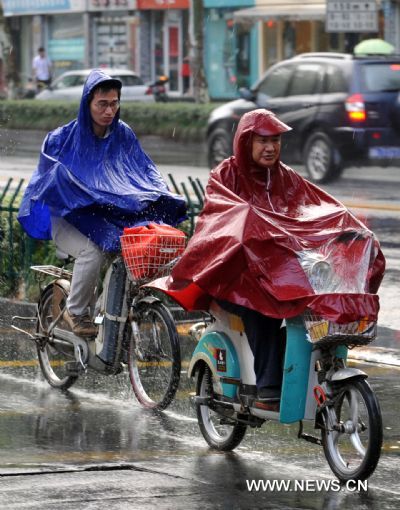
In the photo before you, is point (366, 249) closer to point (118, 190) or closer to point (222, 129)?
point (118, 190)

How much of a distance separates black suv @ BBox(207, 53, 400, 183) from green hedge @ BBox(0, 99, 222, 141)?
24.6 feet

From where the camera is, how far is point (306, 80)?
23891mm

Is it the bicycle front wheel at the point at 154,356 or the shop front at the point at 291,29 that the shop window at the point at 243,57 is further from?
the bicycle front wheel at the point at 154,356

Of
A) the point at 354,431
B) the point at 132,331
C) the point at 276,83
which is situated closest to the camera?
the point at 354,431

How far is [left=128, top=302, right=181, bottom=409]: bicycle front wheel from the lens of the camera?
27.2 ft

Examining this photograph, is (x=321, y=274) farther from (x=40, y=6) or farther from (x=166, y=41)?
(x=40, y=6)

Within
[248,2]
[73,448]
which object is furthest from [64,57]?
[73,448]

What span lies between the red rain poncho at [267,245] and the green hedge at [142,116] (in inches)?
947

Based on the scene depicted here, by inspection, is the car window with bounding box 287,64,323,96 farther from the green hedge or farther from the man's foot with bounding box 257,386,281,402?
the man's foot with bounding box 257,386,281,402

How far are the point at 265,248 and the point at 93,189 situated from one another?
1.98m

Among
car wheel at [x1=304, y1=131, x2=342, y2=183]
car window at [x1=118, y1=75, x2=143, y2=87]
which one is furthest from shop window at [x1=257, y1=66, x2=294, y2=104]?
car window at [x1=118, y1=75, x2=143, y2=87]

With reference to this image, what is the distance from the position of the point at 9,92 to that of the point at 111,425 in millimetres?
35367

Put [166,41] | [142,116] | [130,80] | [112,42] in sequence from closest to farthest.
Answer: [142,116] → [130,80] → [166,41] → [112,42]

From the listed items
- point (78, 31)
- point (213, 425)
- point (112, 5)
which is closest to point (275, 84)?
point (213, 425)
